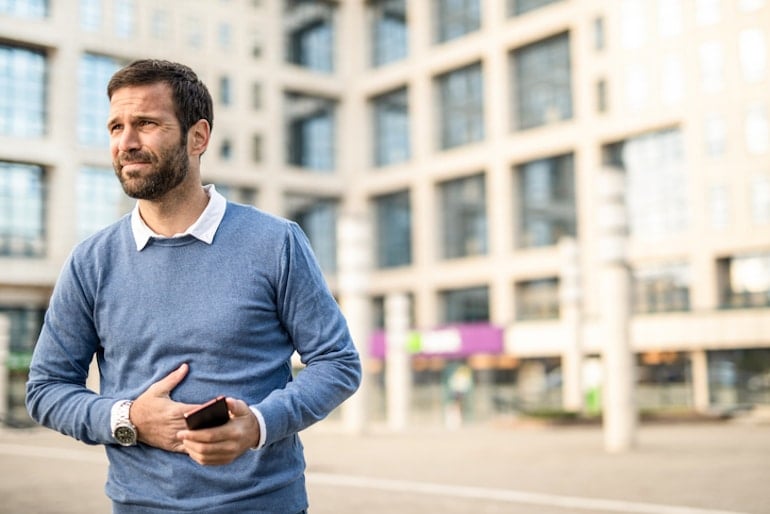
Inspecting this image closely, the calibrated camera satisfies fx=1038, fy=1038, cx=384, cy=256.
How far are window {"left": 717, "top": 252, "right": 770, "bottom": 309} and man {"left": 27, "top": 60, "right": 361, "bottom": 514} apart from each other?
41626mm

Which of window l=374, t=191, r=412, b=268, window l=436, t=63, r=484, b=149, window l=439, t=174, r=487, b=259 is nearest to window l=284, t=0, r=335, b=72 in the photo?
window l=436, t=63, r=484, b=149

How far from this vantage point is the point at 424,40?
186 feet

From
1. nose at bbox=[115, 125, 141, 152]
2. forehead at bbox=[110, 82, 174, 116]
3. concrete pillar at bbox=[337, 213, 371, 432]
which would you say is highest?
concrete pillar at bbox=[337, 213, 371, 432]

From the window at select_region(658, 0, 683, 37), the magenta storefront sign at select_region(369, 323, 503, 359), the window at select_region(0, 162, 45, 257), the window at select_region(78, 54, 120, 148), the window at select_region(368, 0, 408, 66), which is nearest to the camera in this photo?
the window at select_region(0, 162, 45, 257)

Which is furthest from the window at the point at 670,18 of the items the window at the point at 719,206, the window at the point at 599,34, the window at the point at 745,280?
the window at the point at 745,280

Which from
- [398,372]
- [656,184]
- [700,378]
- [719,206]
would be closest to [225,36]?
[656,184]

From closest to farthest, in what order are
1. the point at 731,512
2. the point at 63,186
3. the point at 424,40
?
1. the point at 731,512
2. the point at 63,186
3. the point at 424,40

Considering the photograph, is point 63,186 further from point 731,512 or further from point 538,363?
point 538,363

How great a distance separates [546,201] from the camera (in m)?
51.3

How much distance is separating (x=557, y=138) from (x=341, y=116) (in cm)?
1585

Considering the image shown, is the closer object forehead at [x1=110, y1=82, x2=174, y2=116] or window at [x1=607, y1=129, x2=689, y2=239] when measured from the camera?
forehead at [x1=110, y1=82, x2=174, y2=116]

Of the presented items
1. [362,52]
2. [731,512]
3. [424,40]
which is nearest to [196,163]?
[731,512]

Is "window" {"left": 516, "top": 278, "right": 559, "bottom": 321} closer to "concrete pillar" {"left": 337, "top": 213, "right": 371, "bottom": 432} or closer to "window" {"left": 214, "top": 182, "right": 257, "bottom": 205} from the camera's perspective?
"window" {"left": 214, "top": 182, "right": 257, "bottom": 205}

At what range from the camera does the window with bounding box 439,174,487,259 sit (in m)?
54.8
